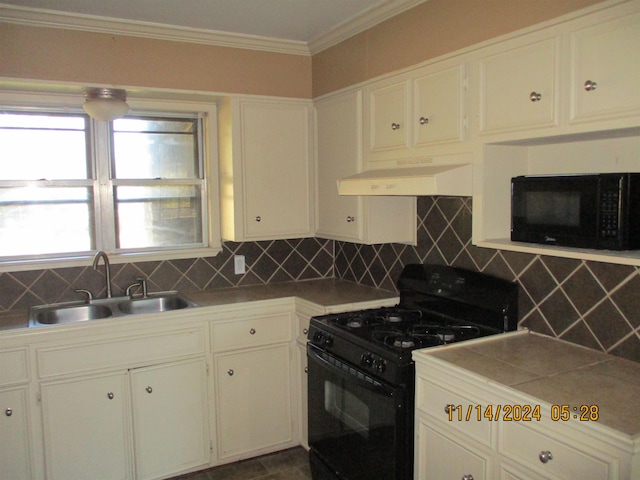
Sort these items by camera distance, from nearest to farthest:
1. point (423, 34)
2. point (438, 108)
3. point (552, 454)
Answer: point (552, 454)
point (438, 108)
point (423, 34)

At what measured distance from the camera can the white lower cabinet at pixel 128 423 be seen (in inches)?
99.1

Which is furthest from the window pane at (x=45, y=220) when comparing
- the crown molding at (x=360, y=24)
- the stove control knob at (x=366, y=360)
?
the stove control knob at (x=366, y=360)

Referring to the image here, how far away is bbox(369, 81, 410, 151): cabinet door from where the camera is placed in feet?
8.25

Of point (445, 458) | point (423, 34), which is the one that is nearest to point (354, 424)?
point (445, 458)

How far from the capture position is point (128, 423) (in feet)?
8.74

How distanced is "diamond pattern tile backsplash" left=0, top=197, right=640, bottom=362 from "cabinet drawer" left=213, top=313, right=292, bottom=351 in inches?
20.0

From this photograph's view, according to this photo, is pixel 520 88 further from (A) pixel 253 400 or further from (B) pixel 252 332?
(A) pixel 253 400

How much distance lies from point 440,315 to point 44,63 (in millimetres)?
2322

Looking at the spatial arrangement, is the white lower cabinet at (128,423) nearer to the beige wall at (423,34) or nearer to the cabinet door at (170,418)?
the cabinet door at (170,418)

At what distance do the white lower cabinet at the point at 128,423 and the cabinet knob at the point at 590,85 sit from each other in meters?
2.16

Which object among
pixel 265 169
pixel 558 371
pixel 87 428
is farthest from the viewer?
pixel 265 169

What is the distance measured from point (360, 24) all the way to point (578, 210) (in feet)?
5.17

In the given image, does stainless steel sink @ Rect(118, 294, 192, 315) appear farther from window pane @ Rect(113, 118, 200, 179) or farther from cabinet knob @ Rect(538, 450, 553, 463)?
cabinet knob @ Rect(538, 450, 553, 463)

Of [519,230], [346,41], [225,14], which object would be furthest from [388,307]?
[225,14]
